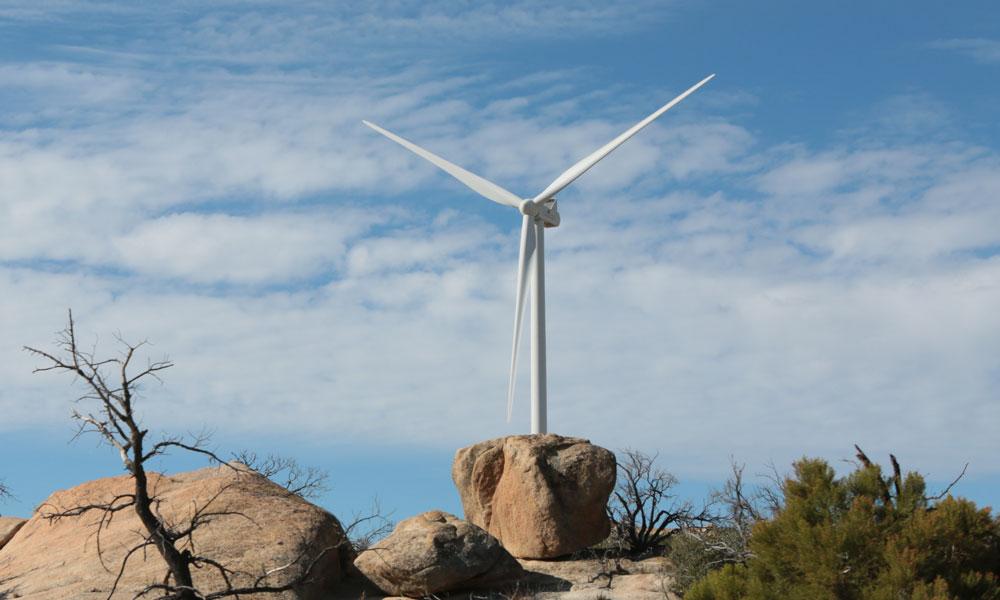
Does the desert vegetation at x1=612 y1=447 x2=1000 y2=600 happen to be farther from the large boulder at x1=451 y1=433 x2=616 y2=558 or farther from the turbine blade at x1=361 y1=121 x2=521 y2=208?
the turbine blade at x1=361 y1=121 x2=521 y2=208

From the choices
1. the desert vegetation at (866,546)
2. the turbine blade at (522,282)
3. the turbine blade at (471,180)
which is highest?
the turbine blade at (471,180)

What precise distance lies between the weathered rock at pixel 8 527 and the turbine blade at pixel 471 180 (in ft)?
53.9

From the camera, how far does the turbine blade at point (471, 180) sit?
2964 centimetres

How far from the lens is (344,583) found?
22.5 m

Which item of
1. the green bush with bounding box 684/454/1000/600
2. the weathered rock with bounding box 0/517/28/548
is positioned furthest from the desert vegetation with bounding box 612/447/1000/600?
the weathered rock with bounding box 0/517/28/548

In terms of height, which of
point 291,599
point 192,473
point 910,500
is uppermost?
point 192,473

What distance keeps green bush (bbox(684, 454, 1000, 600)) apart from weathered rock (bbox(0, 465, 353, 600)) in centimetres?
912

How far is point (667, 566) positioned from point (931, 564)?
323 inches

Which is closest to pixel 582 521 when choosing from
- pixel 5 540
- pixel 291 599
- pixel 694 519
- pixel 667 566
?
pixel 667 566

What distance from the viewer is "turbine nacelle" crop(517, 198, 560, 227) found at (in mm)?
28875

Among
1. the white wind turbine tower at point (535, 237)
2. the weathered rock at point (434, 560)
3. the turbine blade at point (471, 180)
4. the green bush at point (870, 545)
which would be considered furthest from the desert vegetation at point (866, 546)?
the turbine blade at point (471, 180)

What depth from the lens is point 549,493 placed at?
77.5ft

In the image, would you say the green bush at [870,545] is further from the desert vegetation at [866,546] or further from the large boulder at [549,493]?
the large boulder at [549,493]

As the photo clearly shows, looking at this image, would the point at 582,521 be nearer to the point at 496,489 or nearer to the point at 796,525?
the point at 496,489
